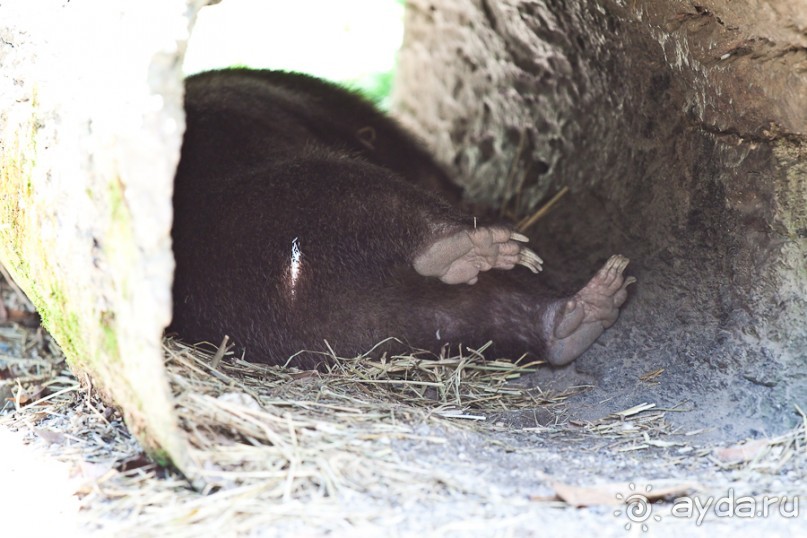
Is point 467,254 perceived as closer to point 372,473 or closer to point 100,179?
point 372,473

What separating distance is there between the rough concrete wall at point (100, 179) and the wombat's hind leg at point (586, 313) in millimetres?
1724

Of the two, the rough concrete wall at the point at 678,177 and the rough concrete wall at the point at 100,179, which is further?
the rough concrete wall at the point at 678,177

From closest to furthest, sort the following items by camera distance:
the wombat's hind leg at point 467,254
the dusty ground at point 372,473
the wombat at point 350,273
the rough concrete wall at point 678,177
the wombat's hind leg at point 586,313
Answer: the dusty ground at point 372,473 → the rough concrete wall at point 678,177 → the wombat's hind leg at point 467,254 → the wombat at point 350,273 → the wombat's hind leg at point 586,313

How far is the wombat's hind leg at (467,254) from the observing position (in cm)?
303

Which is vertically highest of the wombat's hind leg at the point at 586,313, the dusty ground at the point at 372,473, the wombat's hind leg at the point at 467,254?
the wombat's hind leg at the point at 467,254

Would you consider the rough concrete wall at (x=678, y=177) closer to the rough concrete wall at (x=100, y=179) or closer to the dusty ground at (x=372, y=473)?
the dusty ground at (x=372, y=473)

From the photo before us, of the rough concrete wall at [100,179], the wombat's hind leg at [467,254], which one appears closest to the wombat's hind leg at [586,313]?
the wombat's hind leg at [467,254]

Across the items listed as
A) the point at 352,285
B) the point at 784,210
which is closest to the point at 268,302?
the point at 352,285

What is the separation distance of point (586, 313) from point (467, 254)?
671 millimetres

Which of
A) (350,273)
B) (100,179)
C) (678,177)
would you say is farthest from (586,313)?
(100,179)

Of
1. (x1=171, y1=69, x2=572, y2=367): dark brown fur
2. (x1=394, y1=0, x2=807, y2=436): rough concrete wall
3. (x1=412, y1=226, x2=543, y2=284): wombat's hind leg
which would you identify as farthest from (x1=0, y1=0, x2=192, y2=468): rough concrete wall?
(x1=394, y1=0, x2=807, y2=436): rough concrete wall

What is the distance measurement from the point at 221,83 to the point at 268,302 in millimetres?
1670

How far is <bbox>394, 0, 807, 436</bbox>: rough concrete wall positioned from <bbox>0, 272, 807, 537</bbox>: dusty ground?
1.14 ft

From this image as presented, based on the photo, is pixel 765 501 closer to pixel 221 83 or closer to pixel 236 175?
pixel 236 175
